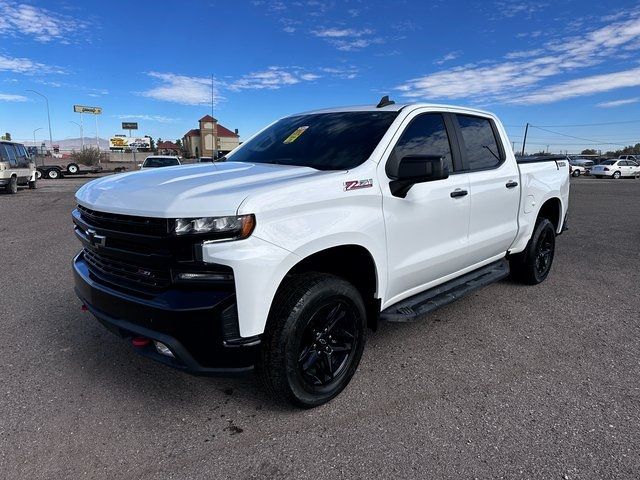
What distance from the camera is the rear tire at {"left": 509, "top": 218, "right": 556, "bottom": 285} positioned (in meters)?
5.16

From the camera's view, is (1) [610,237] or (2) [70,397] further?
(1) [610,237]

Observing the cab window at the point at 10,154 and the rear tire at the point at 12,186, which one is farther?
the rear tire at the point at 12,186

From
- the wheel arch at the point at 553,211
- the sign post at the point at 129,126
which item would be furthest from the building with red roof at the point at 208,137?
the wheel arch at the point at 553,211

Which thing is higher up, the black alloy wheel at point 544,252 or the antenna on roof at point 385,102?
the antenna on roof at point 385,102

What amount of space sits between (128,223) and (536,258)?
4554 mm

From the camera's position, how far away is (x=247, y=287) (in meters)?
2.35

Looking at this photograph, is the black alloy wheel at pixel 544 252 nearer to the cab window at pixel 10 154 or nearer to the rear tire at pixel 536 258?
the rear tire at pixel 536 258

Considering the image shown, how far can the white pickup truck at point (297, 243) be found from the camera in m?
2.35

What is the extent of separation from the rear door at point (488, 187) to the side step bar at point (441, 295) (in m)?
0.14

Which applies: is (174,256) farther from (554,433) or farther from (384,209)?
(554,433)

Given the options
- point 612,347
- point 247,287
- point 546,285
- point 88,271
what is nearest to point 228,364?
point 247,287

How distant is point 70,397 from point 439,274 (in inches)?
113

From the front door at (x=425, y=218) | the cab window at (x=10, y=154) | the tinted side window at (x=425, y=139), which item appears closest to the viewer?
the front door at (x=425, y=218)

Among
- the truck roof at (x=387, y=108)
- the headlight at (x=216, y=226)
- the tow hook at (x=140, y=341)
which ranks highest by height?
the truck roof at (x=387, y=108)
